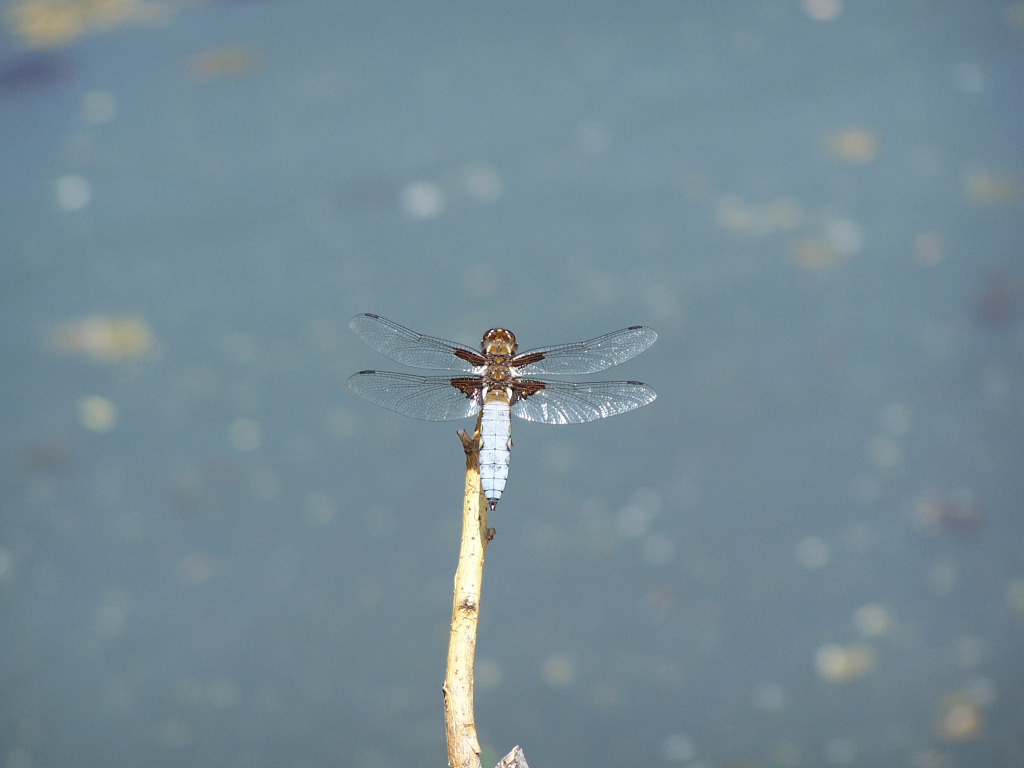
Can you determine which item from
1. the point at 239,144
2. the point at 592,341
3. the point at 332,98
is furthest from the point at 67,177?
the point at 592,341

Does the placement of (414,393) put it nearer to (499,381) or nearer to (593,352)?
(499,381)

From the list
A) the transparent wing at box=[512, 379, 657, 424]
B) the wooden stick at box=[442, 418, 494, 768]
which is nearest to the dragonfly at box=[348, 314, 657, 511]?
the transparent wing at box=[512, 379, 657, 424]

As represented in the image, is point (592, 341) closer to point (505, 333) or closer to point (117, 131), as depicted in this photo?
point (505, 333)

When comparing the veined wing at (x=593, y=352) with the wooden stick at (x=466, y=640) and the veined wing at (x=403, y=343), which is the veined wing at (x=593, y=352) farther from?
the wooden stick at (x=466, y=640)

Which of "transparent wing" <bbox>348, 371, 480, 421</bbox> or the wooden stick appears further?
"transparent wing" <bbox>348, 371, 480, 421</bbox>

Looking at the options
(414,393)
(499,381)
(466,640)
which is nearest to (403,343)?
(414,393)

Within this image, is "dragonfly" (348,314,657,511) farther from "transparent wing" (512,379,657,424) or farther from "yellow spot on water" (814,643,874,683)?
"yellow spot on water" (814,643,874,683)
